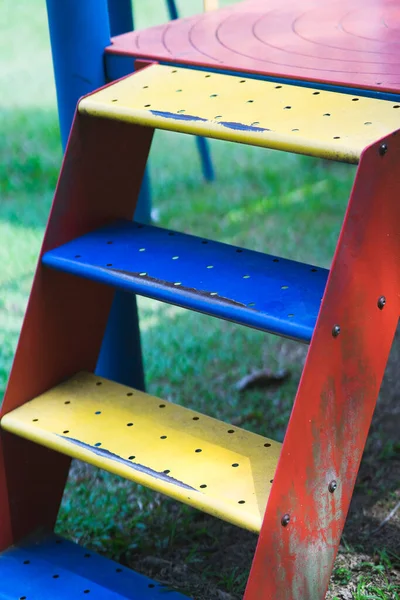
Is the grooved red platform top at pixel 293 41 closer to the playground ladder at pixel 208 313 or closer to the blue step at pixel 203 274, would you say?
the playground ladder at pixel 208 313

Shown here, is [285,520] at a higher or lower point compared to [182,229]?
higher

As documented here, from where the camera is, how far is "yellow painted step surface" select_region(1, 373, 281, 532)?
1935 mm

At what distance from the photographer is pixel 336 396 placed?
193 cm

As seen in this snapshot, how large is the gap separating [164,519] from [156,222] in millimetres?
2380

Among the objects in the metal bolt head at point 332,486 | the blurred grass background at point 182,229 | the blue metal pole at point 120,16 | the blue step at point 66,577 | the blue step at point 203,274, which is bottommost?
the blurred grass background at point 182,229

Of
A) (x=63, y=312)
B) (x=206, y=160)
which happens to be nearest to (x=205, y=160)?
(x=206, y=160)

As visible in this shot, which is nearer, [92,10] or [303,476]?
[303,476]

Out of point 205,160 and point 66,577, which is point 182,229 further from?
point 66,577

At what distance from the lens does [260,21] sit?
2.90 meters

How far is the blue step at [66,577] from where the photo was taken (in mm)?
2182

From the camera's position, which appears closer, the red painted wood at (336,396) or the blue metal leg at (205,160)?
the red painted wood at (336,396)

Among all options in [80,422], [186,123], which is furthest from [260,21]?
[80,422]

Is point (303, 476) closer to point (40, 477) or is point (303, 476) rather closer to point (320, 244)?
point (40, 477)

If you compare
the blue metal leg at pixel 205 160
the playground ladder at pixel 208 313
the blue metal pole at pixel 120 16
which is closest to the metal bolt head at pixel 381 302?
the playground ladder at pixel 208 313
